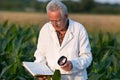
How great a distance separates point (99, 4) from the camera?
83.9 meters

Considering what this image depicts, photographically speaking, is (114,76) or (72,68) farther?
(114,76)

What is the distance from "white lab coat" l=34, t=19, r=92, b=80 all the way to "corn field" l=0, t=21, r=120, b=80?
121 cm

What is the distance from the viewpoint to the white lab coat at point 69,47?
595 centimetres

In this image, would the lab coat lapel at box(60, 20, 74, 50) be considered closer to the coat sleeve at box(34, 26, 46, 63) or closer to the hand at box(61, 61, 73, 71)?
the coat sleeve at box(34, 26, 46, 63)

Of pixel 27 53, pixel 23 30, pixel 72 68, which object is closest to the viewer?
pixel 72 68

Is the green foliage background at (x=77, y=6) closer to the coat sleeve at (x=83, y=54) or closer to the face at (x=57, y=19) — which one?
the coat sleeve at (x=83, y=54)

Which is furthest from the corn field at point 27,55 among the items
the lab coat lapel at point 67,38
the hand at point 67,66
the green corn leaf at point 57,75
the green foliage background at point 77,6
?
the green foliage background at point 77,6

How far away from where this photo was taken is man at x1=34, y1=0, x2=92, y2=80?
593 cm

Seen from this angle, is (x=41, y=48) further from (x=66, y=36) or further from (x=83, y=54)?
(x=83, y=54)

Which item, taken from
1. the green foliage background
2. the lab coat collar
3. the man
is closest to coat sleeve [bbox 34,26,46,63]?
the man

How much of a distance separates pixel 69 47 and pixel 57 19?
421mm

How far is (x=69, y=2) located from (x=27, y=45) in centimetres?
5846

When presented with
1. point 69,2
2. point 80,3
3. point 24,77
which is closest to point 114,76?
point 24,77

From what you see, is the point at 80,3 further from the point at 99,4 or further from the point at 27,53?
the point at 27,53
